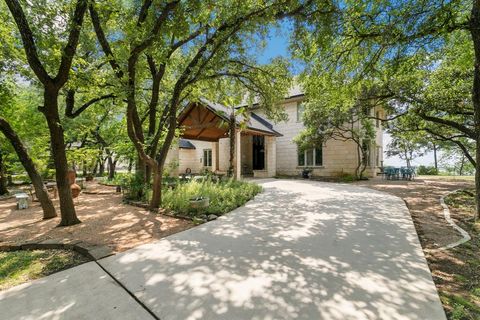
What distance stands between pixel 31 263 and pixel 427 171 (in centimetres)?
3188

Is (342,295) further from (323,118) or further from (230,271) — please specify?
(323,118)

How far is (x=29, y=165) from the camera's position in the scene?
243 inches

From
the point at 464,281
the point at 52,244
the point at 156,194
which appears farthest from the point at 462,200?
the point at 52,244

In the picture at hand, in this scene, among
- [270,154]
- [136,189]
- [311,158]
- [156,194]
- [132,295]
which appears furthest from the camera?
[311,158]

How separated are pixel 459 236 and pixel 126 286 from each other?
6.08m

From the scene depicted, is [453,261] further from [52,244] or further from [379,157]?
[379,157]

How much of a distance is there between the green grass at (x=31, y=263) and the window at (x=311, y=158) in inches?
641

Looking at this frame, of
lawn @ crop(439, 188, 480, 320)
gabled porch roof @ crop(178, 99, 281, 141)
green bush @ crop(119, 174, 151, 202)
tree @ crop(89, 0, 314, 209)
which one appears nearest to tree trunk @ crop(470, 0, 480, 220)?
lawn @ crop(439, 188, 480, 320)

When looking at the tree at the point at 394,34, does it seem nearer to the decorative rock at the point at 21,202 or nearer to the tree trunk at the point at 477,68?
the tree trunk at the point at 477,68

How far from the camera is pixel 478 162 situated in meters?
5.73

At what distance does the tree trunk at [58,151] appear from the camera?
5.39 m

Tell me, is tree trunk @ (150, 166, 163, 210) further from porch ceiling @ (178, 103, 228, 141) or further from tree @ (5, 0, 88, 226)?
porch ceiling @ (178, 103, 228, 141)

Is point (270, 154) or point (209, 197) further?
point (270, 154)

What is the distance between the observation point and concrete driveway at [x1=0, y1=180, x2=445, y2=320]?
242 centimetres
